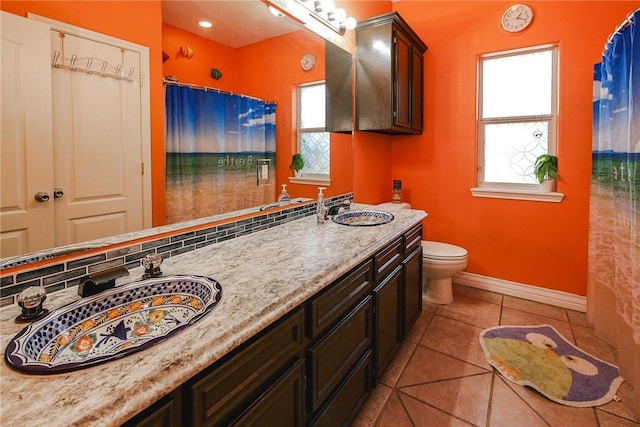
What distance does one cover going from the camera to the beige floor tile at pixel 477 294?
290 cm

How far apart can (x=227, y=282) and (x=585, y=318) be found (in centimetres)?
285

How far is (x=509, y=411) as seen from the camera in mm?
1643

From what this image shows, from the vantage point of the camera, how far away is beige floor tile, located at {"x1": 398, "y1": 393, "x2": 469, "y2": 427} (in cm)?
158

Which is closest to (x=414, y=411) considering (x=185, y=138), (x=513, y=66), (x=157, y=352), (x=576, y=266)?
(x=157, y=352)

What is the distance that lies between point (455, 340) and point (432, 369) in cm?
40

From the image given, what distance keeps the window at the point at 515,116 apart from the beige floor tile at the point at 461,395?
1.70 m

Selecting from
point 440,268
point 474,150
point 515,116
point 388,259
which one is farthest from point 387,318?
point 515,116

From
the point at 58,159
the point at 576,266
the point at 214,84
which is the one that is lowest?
the point at 576,266

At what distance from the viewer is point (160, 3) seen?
1.21 metres

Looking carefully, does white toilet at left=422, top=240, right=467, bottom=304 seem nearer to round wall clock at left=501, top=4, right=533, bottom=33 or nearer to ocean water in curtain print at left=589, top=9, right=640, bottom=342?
ocean water in curtain print at left=589, top=9, right=640, bottom=342

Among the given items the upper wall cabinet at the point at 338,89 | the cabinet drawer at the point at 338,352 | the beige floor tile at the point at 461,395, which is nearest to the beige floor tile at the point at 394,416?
the beige floor tile at the point at 461,395

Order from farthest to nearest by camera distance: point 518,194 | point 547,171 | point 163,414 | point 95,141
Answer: point 518,194 < point 547,171 < point 95,141 < point 163,414

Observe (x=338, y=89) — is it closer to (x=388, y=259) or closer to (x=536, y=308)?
(x=388, y=259)

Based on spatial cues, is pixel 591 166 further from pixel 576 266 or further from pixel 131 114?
pixel 131 114
